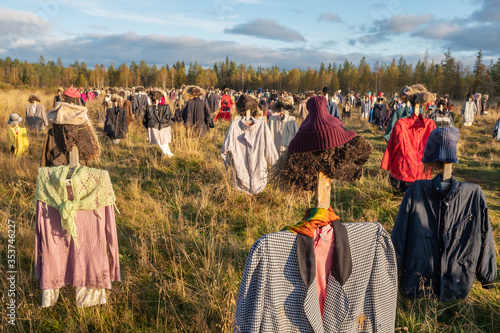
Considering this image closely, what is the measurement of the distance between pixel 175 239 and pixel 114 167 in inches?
188

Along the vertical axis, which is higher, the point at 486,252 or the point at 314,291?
the point at 314,291

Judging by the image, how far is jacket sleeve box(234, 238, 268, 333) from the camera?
159 cm

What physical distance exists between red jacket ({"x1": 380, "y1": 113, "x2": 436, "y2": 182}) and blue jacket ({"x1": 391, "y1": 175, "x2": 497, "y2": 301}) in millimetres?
2357

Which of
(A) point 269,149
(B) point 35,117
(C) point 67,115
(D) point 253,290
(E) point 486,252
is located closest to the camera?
(D) point 253,290

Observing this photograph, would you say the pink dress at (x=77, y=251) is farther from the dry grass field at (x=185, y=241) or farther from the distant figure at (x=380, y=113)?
the distant figure at (x=380, y=113)

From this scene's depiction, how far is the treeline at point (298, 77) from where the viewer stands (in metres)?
55.9

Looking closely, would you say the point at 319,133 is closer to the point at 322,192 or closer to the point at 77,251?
the point at 322,192

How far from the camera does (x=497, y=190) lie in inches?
310

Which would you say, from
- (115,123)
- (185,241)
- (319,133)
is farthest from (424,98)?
(115,123)

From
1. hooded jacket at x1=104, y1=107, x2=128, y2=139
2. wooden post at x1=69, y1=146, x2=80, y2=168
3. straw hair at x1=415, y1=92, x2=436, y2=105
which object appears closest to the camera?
wooden post at x1=69, y1=146, x2=80, y2=168

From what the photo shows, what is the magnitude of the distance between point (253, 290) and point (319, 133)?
2.65 ft

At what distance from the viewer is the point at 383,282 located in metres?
1.69

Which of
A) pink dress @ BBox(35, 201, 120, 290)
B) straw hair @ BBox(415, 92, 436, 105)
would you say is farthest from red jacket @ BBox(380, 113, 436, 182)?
pink dress @ BBox(35, 201, 120, 290)

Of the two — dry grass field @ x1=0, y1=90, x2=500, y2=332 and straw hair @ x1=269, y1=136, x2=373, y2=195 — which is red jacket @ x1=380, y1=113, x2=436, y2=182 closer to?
dry grass field @ x1=0, y1=90, x2=500, y2=332
